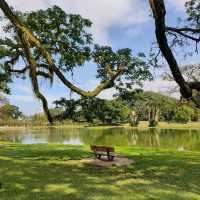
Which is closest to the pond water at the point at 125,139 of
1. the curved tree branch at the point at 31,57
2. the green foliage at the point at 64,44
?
the green foliage at the point at 64,44

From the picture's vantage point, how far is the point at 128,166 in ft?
53.0

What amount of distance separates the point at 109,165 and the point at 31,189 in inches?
228

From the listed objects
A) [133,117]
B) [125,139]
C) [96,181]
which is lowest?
[96,181]

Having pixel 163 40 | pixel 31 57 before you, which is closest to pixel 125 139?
pixel 31 57

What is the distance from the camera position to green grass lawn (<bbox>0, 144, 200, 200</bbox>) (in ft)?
33.3

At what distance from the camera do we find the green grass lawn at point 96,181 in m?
10.2

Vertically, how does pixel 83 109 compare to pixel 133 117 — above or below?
below

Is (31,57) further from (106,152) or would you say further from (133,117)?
(133,117)

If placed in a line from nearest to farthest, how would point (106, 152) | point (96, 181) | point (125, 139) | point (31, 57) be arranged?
1. point (31, 57)
2. point (96, 181)
3. point (106, 152)
4. point (125, 139)

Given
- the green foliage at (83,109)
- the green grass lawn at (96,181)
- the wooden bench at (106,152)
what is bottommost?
the green grass lawn at (96,181)

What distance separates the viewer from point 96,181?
40.2 ft

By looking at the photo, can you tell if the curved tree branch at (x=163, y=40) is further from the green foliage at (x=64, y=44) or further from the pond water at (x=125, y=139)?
the pond water at (x=125, y=139)

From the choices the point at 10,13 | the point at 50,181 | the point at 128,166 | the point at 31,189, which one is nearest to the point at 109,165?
the point at 128,166

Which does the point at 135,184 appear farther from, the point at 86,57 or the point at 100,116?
the point at 86,57
